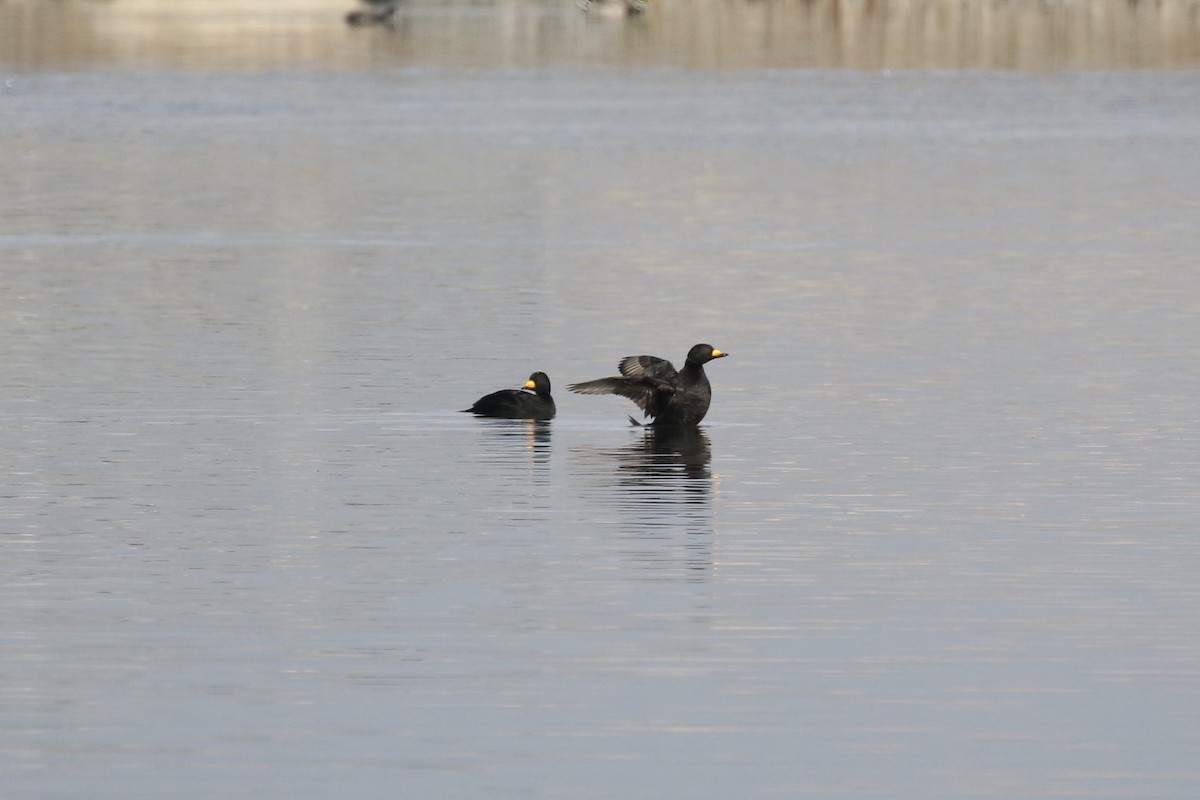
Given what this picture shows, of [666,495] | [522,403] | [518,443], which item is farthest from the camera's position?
[522,403]

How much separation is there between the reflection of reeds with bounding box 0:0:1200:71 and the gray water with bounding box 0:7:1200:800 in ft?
233

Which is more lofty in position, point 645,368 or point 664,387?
point 645,368

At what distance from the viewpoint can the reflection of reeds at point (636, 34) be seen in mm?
113500

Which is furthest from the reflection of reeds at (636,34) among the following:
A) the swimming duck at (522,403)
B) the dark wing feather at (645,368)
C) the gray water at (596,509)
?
the dark wing feather at (645,368)

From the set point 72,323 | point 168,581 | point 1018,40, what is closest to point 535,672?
point 168,581

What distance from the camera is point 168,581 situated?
1541 centimetres

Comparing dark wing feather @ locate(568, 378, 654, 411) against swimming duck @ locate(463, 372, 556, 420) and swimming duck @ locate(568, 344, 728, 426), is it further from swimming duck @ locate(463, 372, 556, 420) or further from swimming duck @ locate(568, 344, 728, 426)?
swimming duck @ locate(463, 372, 556, 420)

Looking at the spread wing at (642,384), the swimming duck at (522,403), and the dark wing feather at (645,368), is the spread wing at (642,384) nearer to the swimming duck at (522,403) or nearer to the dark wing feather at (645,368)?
the dark wing feather at (645,368)

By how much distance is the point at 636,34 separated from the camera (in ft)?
478

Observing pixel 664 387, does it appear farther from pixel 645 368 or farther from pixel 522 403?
pixel 522 403

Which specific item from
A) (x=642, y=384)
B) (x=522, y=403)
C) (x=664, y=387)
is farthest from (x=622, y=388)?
(x=522, y=403)

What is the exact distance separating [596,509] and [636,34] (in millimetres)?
129385

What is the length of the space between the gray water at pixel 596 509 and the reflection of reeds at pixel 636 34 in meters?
71.1

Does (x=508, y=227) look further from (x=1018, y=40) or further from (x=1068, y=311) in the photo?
(x=1018, y=40)
